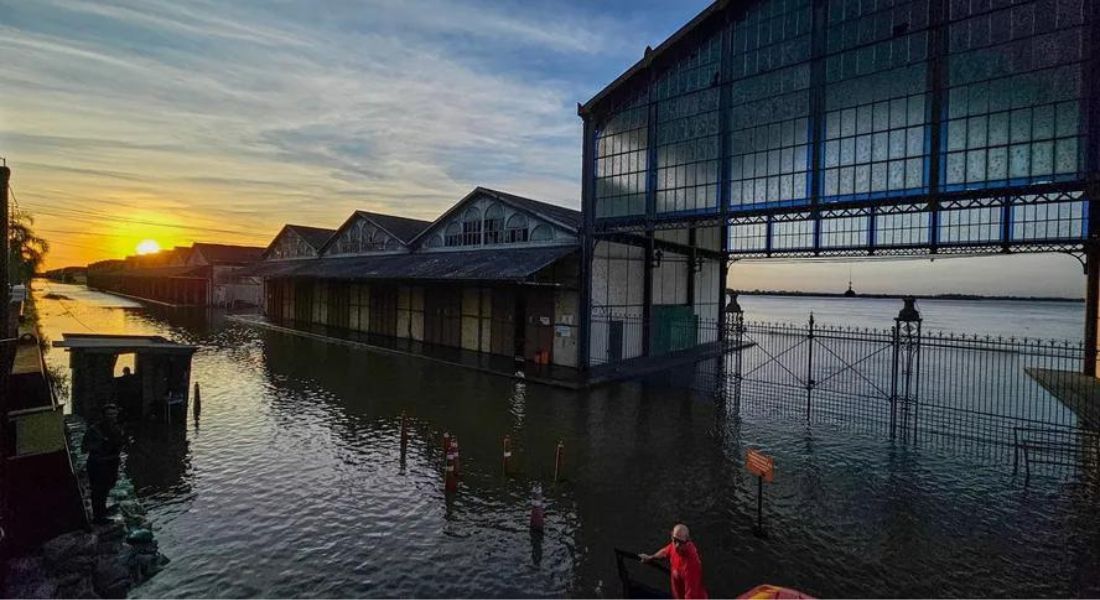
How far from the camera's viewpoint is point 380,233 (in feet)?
131

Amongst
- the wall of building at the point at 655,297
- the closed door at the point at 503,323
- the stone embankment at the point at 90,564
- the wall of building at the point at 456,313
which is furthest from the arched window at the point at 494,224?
the stone embankment at the point at 90,564

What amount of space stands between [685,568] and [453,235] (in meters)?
29.1

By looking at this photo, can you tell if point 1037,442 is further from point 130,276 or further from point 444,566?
point 130,276

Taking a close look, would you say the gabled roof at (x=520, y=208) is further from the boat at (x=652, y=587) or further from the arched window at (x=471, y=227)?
the boat at (x=652, y=587)

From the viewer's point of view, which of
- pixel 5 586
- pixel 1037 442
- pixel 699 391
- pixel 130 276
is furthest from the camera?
pixel 130 276

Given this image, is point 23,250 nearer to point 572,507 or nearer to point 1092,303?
point 572,507

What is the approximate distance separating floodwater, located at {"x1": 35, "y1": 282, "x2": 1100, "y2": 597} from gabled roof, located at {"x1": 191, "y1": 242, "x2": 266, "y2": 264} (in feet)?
223

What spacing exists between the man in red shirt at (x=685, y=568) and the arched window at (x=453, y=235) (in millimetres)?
28134

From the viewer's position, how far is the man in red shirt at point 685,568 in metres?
6.30

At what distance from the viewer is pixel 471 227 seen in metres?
32.0

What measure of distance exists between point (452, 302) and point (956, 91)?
2520cm

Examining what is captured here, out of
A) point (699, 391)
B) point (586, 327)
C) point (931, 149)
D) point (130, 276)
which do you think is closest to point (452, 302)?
point (586, 327)

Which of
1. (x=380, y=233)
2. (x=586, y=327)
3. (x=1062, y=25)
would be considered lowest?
(x=586, y=327)

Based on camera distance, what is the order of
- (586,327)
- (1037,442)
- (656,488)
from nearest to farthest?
(656,488), (1037,442), (586,327)
